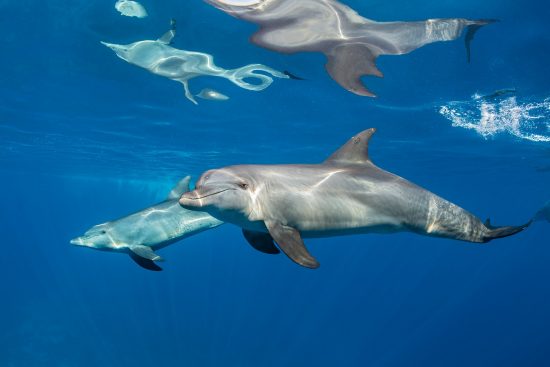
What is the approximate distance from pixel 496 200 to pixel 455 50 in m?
46.3

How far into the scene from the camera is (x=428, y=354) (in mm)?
34719

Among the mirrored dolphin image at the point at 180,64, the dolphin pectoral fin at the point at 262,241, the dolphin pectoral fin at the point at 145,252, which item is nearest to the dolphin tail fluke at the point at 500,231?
the dolphin pectoral fin at the point at 262,241

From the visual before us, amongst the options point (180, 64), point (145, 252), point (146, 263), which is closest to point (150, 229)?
point (145, 252)

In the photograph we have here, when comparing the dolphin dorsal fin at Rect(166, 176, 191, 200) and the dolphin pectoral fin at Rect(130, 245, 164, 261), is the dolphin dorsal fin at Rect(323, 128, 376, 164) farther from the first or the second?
the dolphin dorsal fin at Rect(166, 176, 191, 200)

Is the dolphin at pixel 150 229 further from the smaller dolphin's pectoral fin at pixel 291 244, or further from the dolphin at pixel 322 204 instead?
the smaller dolphin's pectoral fin at pixel 291 244

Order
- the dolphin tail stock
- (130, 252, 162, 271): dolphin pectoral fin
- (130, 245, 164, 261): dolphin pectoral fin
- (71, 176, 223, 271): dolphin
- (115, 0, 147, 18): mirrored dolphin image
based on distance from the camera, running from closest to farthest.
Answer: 1. (130, 252, 162, 271): dolphin pectoral fin
2. (130, 245, 164, 261): dolphin pectoral fin
3. (71, 176, 223, 271): dolphin
4. (115, 0, 147, 18): mirrored dolphin image
5. the dolphin tail stock

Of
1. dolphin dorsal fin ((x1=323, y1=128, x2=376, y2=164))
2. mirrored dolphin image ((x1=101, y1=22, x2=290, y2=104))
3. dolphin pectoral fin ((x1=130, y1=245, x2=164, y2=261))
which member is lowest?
dolphin pectoral fin ((x1=130, y1=245, x2=164, y2=261))

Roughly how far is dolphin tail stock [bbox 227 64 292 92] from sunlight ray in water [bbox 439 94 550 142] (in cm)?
633

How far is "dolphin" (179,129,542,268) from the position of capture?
387 centimetres

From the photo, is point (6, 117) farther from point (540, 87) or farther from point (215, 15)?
point (540, 87)

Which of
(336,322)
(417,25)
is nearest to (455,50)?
(417,25)

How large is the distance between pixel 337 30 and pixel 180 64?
5.23m

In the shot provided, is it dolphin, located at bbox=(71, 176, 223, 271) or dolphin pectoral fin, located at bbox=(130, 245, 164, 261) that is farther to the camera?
dolphin, located at bbox=(71, 176, 223, 271)

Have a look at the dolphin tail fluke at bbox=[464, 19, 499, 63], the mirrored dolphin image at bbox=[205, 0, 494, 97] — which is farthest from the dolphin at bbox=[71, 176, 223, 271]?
the dolphin tail fluke at bbox=[464, 19, 499, 63]
